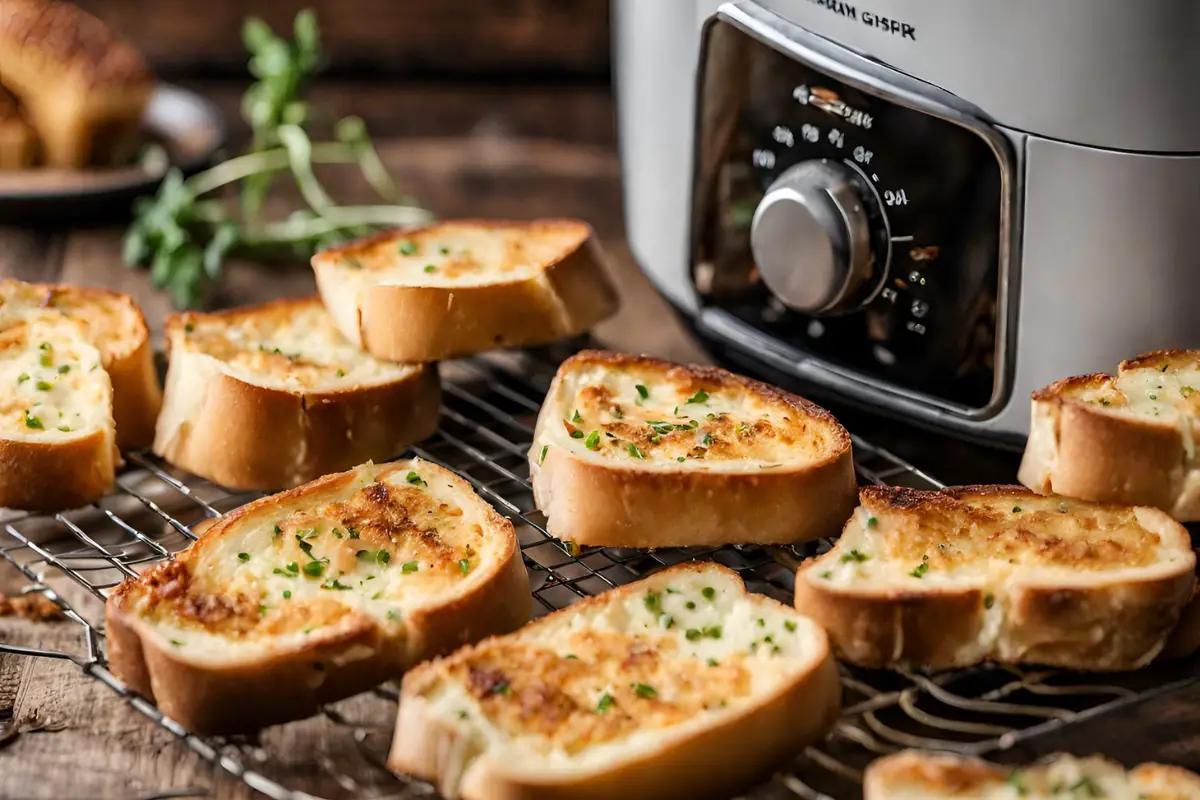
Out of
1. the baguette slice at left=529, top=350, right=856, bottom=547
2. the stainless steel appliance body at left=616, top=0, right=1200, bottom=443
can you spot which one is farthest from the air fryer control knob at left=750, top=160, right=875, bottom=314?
the baguette slice at left=529, top=350, right=856, bottom=547

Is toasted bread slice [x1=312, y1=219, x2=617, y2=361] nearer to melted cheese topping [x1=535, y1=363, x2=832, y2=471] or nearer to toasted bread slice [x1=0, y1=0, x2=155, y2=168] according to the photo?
melted cheese topping [x1=535, y1=363, x2=832, y2=471]

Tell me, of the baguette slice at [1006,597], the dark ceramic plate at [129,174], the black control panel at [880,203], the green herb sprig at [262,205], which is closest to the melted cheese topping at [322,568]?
the baguette slice at [1006,597]

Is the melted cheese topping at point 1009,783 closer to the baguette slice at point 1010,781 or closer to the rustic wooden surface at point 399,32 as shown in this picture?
the baguette slice at point 1010,781

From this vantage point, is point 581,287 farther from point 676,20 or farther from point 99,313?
point 99,313

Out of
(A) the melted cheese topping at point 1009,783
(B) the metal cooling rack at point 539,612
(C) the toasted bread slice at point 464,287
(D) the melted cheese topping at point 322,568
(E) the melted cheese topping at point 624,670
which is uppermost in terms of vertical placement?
(C) the toasted bread slice at point 464,287

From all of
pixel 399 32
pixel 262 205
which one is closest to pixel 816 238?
pixel 262 205

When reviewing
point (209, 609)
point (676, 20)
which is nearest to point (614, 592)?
point (209, 609)
